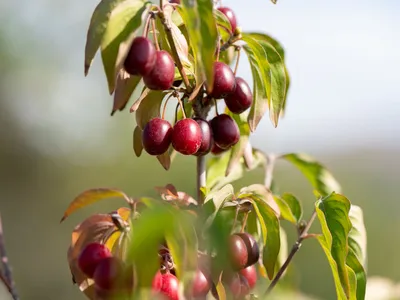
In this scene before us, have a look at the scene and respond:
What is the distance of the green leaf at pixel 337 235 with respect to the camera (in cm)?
87

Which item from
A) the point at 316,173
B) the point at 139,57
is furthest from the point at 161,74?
the point at 316,173

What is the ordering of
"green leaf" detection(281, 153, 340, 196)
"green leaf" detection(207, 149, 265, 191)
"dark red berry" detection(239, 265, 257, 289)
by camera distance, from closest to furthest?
1. "dark red berry" detection(239, 265, 257, 289)
2. "green leaf" detection(207, 149, 265, 191)
3. "green leaf" detection(281, 153, 340, 196)

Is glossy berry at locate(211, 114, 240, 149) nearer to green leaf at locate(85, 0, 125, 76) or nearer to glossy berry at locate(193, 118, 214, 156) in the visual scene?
glossy berry at locate(193, 118, 214, 156)

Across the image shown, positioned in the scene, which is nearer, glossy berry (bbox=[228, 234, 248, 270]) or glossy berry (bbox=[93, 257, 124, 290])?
glossy berry (bbox=[93, 257, 124, 290])

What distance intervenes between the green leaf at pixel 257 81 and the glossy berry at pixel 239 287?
0.19 meters

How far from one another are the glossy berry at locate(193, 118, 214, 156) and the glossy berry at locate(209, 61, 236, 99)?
0.17 ft

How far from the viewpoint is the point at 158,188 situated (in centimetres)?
96

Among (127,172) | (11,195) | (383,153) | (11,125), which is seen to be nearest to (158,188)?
(127,172)

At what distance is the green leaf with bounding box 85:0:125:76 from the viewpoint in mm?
759

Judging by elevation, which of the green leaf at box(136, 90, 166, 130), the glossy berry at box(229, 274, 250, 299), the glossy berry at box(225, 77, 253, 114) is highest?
the glossy berry at box(225, 77, 253, 114)

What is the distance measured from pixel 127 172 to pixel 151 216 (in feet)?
25.7

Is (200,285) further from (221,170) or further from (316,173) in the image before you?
(316,173)

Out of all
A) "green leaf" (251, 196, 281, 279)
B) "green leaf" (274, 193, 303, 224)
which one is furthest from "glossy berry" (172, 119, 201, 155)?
"green leaf" (274, 193, 303, 224)

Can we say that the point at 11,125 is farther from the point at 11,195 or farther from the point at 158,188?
the point at 158,188
